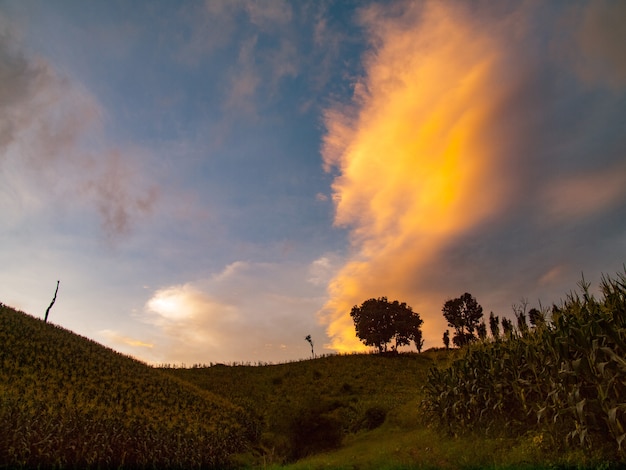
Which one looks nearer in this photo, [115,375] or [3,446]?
[3,446]

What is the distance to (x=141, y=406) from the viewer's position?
2514 centimetres

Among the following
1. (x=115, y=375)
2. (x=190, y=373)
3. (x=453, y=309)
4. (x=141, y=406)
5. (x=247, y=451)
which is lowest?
(x=247, y=451)

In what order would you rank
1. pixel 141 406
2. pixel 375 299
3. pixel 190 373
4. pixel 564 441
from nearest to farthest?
pixel 564 441
pixel 141 406
pixel 190 373
pixel 375 299

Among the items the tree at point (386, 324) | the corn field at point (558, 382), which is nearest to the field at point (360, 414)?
the corn field at point (558, 382)

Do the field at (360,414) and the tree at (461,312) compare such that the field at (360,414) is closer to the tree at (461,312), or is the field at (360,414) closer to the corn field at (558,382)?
the corn field at (558,382)

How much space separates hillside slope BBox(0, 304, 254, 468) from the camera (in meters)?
15.9

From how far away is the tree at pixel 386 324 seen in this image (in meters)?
72.8

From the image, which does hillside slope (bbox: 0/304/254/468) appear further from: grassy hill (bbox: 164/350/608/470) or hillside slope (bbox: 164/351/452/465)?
grassy hill (bbox: 164/350/608/470)

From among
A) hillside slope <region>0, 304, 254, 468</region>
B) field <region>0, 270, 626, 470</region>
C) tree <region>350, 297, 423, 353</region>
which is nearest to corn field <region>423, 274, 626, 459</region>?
field <region>0, 270, 626, 470</region>

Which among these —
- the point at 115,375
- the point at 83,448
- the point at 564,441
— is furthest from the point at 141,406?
the point at 564,441

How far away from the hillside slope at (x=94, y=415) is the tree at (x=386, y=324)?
42196 mm

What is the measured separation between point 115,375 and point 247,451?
38.2 feet

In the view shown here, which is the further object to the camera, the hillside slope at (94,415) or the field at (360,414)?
the hillside slope at (94,415)

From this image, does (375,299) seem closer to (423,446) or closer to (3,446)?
(423,446)
